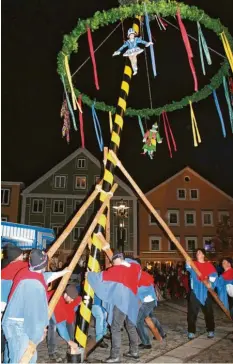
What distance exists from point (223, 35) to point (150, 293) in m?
5.52

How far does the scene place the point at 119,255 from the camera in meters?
6.15

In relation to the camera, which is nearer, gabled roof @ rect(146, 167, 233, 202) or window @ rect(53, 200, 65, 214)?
window @ rect(53, 200, 65, 214)

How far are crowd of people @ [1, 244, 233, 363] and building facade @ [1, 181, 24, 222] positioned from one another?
27970 mm

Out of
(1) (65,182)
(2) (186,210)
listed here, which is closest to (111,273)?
(1) (65,182)

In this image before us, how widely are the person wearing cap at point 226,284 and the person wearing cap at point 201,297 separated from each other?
0.28 metres

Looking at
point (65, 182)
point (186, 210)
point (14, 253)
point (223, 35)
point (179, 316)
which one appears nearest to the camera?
point (14, 253)

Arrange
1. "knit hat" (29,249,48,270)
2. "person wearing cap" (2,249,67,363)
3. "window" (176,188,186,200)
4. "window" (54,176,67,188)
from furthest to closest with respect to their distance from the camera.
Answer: "window" (176,188,186,200), "window" (54,176,67,188), "knit hat" (29,249,48,270), "person wearing cap" (2,249,67,363)

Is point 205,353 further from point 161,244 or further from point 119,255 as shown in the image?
point 161,244

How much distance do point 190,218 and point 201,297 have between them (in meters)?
29.3

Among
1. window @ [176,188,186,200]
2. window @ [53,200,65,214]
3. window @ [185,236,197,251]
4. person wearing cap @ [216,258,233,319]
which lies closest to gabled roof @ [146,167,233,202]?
window @ [176,188,186,200]

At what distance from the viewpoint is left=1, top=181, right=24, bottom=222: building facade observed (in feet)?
111

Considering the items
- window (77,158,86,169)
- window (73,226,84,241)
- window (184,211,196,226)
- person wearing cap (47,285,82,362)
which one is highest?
window (77,158,86,169)

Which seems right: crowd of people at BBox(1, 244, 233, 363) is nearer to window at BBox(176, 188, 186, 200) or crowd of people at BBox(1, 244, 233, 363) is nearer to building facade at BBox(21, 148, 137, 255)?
building facade at BBox(21, 148, 137, 255)

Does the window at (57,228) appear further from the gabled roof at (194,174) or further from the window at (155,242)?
the gabled roof at (194,174)
